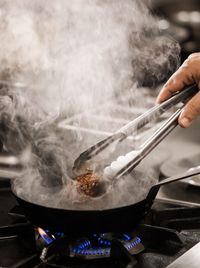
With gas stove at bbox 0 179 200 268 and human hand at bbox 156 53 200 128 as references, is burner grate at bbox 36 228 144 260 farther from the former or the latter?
human hand at bbox 156 53 200 128

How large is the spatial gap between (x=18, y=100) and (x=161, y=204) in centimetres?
76

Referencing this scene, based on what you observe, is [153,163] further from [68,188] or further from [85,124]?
[68,188]

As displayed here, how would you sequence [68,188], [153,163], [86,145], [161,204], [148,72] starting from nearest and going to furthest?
[68,188] → [161,204] → [86,145] → [153,163] → [148,72]

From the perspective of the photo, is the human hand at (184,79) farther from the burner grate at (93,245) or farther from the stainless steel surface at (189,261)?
the stainless steel surface at (189,261)

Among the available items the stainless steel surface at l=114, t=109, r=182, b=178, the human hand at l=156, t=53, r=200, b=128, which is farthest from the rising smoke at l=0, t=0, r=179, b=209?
the stainless steel surface at l=114, t=109, r=182, b=178

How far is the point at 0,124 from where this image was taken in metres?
1.88

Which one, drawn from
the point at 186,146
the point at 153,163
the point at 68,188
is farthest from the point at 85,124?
the point at 68,188

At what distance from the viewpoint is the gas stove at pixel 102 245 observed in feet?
3.73

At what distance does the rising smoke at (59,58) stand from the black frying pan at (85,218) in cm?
66

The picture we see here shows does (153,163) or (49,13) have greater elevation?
(49,13)

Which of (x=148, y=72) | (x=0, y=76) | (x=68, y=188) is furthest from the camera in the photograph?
(x=148, y=72)

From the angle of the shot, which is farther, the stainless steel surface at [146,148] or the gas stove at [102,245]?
the stainless steel surface at [146,148]

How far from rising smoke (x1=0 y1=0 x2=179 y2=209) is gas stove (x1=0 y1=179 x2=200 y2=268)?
559mm

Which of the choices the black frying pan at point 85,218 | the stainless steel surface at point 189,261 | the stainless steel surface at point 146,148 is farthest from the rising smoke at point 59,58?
the stainless steel surface at point 189,261
